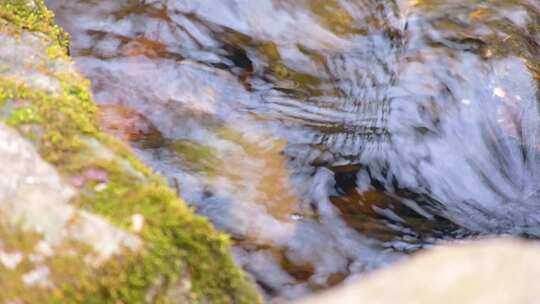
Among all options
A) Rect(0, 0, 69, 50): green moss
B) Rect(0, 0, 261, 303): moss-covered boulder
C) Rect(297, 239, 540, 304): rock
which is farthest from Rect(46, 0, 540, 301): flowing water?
Rect(297, 239, 540, 304): rock

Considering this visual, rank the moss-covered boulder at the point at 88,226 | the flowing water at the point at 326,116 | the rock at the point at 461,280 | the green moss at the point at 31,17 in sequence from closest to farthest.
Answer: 1. the rock at the point at 461,280
2. the moss-covered boulder at the point at 88,226
3. the green moss at the point at 31,17
4. the flowing water at the point at 326,116

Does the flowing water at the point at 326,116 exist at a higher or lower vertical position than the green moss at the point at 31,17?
lower

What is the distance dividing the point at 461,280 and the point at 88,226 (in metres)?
1.50

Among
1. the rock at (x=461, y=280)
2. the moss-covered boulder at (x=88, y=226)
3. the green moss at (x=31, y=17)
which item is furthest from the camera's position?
the green moss at (x=31, y=17)

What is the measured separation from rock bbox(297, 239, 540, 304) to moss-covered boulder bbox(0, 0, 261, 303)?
75cm

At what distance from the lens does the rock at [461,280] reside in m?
1.87

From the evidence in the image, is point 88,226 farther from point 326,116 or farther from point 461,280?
point 326,116

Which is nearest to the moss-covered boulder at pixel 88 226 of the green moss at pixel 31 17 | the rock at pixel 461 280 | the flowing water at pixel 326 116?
the rock at pixel 461 280

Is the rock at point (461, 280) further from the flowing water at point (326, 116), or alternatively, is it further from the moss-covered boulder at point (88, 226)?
the flowing water at point (326, 116)

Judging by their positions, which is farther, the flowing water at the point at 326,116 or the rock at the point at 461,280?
the flowing water at the point at 326,116

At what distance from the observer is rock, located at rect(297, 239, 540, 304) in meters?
1.87

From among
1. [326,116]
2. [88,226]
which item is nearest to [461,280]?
[88,226]

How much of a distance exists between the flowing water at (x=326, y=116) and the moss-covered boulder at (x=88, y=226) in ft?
3.59

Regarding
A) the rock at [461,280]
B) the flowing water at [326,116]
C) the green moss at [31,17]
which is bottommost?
the flowing water at [326,116]
